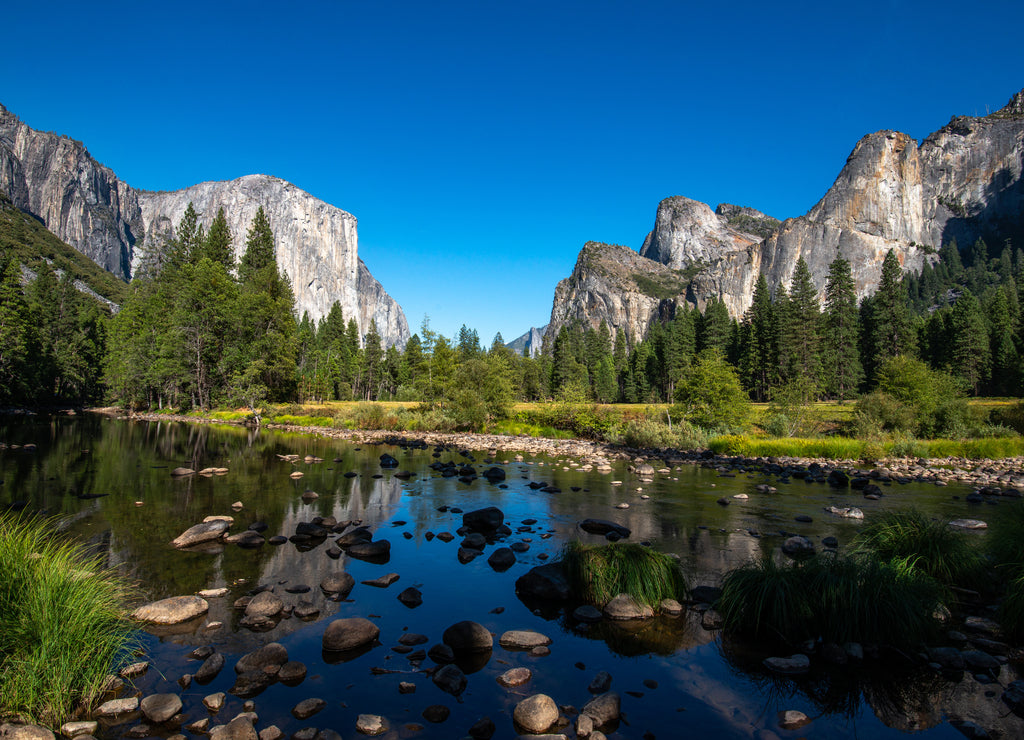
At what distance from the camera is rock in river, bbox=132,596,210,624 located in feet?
25.5

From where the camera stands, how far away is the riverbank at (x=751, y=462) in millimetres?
23484

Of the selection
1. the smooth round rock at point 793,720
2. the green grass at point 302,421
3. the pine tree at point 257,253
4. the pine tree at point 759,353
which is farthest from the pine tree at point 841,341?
the pine tree at point 257,253

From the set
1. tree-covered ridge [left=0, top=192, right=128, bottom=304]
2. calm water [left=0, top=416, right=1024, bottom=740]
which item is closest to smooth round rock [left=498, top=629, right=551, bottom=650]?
calm water [left=0, top=416, right=1024, bottom=740]

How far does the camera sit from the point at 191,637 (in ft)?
24.2

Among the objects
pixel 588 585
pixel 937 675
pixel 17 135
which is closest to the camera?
pixel 937 675

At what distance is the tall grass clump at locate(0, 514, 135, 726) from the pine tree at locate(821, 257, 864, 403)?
82529 mm

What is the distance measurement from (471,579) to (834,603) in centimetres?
638

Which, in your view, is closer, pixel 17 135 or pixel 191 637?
pixel 191 637

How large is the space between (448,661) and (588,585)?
10.6 feet

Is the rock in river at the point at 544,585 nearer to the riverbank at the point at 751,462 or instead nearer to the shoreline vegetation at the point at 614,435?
the riverbank at the point at 751,462

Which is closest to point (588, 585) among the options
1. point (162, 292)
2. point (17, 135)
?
point (162, 292)

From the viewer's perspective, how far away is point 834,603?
24.3 ft

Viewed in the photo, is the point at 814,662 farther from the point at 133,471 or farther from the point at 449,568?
the point at 133,471

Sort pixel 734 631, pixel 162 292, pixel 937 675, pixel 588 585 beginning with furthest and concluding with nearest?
pixel 162 292, pixel 588 585, pixel 734 631, pixel 937 675
